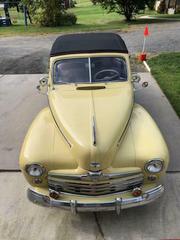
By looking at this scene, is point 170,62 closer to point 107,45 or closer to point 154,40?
point 154,40

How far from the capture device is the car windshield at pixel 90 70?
20.8ft

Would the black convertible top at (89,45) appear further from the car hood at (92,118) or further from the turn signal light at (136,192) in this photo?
the turn signal light at (136,192)

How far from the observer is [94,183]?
454 centimetres

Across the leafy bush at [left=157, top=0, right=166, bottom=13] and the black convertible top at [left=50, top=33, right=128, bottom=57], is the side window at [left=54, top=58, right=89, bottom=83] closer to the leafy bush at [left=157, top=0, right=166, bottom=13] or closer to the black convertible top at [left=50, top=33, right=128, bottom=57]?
the black convertible top at [left=50, top=33, right=128, bottom=57]

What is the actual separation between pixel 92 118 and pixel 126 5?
21.7m

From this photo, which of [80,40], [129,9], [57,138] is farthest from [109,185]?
[129,9]

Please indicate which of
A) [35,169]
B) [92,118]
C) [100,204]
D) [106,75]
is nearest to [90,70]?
[106,75]

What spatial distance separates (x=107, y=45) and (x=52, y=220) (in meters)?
3.82

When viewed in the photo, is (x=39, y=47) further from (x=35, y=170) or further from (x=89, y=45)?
(x=35, y=170)

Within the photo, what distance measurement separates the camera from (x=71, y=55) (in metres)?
6.68

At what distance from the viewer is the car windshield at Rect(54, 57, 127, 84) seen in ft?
20.8

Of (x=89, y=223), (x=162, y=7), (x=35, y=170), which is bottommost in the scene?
(x=162, y=7)

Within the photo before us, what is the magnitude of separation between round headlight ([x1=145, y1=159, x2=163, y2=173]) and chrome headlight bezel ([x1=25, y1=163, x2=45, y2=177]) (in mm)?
1430

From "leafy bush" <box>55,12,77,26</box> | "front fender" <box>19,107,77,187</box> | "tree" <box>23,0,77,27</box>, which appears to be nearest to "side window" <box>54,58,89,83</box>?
"front fender" <box>19,107,77,187</box>
